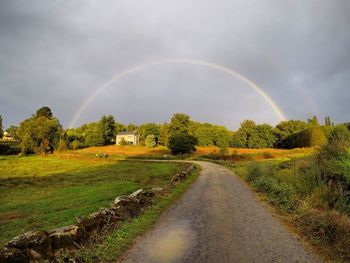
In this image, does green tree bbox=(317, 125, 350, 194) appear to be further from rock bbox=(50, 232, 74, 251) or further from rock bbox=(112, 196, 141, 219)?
rock bbox=(50, 232, 74, 251)

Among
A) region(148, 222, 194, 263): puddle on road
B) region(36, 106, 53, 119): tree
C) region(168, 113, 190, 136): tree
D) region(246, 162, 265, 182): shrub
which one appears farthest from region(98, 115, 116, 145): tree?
region(148, 222, 194, 263): puddle on road

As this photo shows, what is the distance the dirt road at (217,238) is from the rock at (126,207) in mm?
1178

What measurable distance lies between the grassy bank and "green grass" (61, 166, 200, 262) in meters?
4.65

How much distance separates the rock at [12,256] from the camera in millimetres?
5657

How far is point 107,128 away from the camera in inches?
4247

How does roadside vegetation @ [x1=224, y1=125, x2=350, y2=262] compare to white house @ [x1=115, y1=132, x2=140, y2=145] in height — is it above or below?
below

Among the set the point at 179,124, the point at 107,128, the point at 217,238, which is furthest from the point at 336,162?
the point at 107,128

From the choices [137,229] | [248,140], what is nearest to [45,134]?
[248,140]

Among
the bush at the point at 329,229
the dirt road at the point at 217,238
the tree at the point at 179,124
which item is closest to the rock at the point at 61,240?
the dirt road at the point at 217,238

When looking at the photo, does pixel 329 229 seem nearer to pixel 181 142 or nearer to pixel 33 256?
pixel 33 256

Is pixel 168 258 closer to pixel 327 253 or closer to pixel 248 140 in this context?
pixel 327 253

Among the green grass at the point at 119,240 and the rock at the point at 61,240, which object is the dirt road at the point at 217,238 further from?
the rock at the point at 61,240

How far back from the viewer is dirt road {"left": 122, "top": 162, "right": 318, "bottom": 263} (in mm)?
6621

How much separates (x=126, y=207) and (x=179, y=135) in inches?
2353
